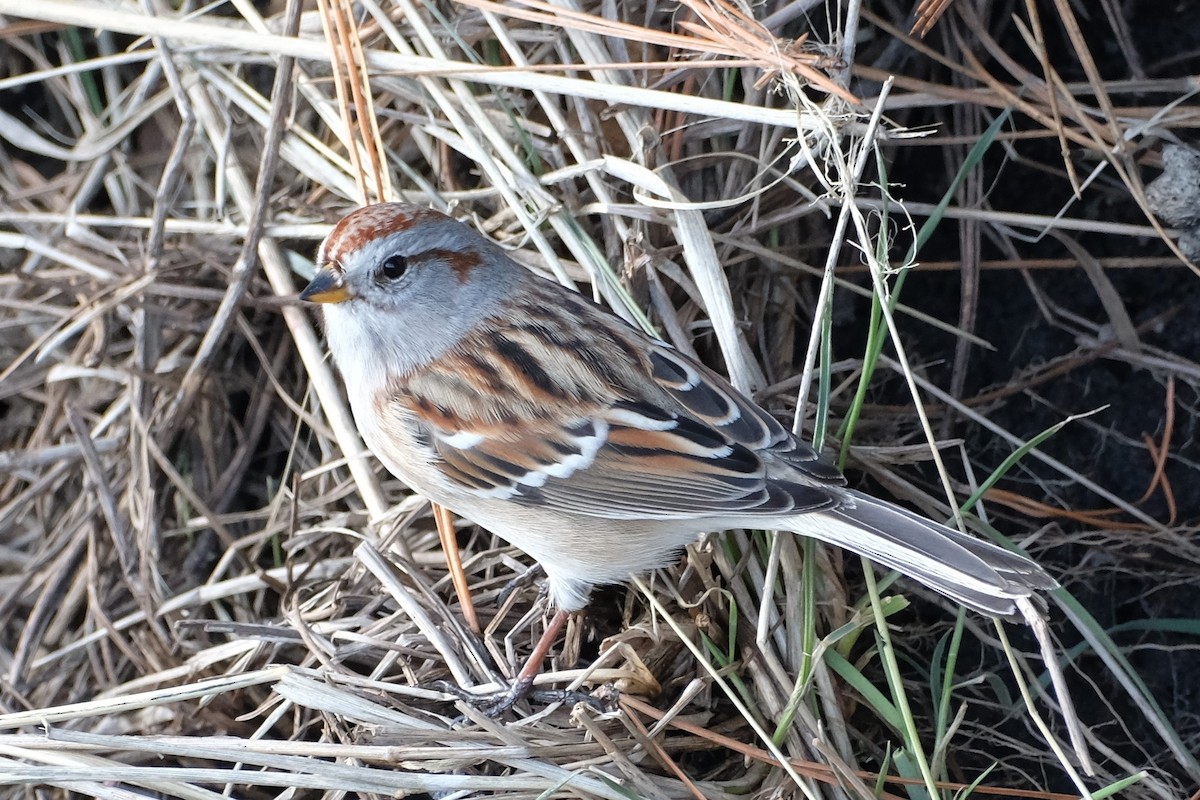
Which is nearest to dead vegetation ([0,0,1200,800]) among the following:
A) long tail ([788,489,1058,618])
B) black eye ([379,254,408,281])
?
long tail ([788,489,1058,618])

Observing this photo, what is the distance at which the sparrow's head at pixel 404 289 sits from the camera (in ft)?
6.91

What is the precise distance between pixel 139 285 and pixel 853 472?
1.64 metres

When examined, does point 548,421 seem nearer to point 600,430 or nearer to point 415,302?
point 600,430

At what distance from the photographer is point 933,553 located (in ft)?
6.03

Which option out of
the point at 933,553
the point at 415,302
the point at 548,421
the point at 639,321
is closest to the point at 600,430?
the point at 548,421

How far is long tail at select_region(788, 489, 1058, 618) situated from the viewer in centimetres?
180

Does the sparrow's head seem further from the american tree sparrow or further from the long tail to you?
the long tail

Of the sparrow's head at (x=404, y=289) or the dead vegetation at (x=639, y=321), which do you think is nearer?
the dead vegetation at (x=639, y=321)

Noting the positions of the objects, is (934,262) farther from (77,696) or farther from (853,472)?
(77,696)

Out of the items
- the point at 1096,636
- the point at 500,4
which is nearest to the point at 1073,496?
the point at 1096,636

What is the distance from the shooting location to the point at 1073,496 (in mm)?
2426

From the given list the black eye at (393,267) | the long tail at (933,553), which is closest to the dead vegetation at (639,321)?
the long tail at (933,553)

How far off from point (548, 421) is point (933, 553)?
71cm

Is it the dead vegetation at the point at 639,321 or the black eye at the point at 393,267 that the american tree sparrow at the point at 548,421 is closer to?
the black eye at the point at 393,267
